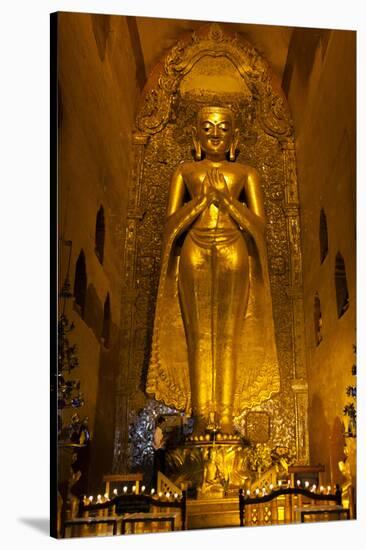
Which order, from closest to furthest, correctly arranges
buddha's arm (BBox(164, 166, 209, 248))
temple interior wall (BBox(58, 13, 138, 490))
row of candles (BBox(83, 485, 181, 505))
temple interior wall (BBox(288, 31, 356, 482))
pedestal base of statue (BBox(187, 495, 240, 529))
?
1. temple interior wall (BBox(58, 13, 138, 490))
2. row of candles (BBox(83, 485, 181, 505))
3. pedestal base of statue (BBox(187, 495, 240, 529))
4. buddha's arm (BBox(164, 166, 209, 248))
5. temple interior wall (BBox(288, 31, 356, 482))

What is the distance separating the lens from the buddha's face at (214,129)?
14023 mm

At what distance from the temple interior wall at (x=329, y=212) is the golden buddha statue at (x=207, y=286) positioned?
560 mm

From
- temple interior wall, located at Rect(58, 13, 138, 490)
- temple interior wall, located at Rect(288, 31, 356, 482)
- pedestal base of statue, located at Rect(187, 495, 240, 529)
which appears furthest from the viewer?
temple interior wall, located at Rect(288, 31, 356, 482)

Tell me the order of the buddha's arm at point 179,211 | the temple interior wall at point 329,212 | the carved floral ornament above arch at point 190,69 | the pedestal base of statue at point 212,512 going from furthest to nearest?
the temple interior wall at point 329,212
the carved floral ornament above arch at point 190,69
the buddha's arm at point 179,211
the pedestal base of statue at point 212,512

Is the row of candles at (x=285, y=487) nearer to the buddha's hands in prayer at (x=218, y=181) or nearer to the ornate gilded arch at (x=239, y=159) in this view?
the ornate gilded arch at (x=239, y=159)

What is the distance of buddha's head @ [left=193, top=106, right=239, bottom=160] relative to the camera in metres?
14.0

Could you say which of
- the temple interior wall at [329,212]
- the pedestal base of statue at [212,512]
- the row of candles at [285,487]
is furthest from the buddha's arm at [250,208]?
the pedestal base of statue at [212,512]

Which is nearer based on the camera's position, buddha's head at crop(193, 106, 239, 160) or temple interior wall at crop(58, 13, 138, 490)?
temple interior wall at crop(58, 13, 138, 490)

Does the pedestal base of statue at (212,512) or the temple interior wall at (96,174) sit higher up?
the temple interior wall at (96,174)

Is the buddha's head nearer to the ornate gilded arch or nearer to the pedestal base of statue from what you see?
the ornate gilded arch

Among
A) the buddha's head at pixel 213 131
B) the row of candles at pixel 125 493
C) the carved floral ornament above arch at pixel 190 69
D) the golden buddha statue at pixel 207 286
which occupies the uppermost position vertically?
the carved floral ornament above arch at pixel 190 69

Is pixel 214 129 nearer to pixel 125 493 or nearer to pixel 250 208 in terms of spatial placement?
pixel 250 208

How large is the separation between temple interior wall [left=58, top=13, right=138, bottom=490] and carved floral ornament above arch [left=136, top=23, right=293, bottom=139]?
17 centimetres

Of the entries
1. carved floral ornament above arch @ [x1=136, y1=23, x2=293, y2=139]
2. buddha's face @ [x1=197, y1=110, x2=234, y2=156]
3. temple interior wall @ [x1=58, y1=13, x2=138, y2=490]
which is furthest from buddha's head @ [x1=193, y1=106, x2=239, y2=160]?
temple interior wall @ [x1=58, y1=13, x2=138, y2=490]
